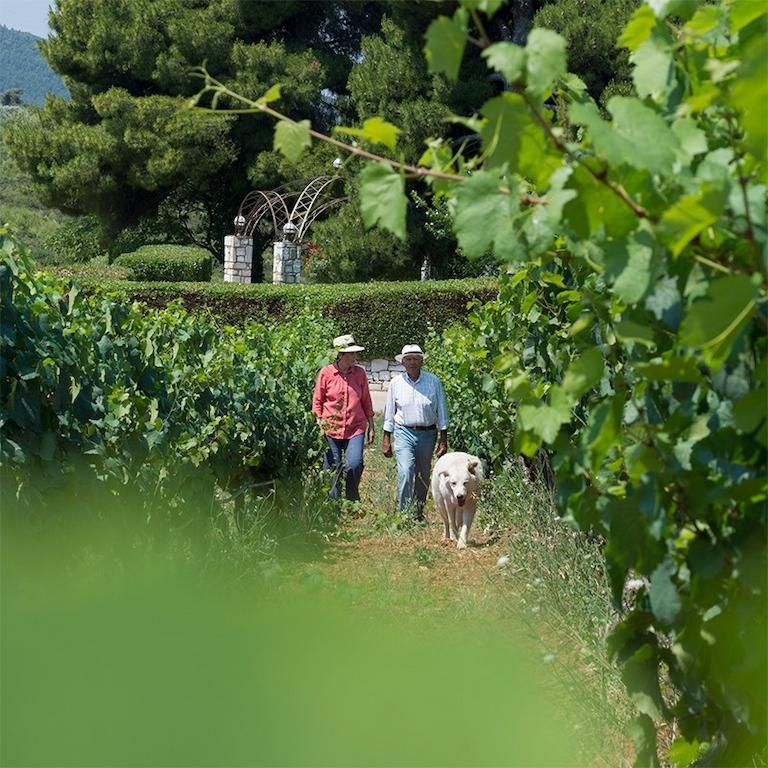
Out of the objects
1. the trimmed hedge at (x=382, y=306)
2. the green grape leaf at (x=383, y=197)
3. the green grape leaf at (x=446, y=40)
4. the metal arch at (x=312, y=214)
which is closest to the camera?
the green grape leaf at (x=446, y=40)

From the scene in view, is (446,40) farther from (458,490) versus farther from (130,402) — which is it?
(458,490)

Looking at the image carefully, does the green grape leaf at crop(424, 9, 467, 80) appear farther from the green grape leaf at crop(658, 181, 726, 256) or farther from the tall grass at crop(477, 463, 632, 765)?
the tall grass at crop(477, 463, 632, 765)

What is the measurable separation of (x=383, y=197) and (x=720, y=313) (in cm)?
55

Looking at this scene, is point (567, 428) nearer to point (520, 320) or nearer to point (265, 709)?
point (520, 320)

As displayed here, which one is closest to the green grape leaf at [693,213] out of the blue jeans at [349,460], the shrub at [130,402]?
the shrub at [130,402]

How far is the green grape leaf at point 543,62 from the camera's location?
5.00ft

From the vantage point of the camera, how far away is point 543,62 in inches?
60.2

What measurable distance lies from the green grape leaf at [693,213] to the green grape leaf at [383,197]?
0.41 metres

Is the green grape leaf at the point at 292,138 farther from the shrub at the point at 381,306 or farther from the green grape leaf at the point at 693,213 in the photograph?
the shrub at the point at 381,306

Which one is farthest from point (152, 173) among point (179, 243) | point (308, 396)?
point (308, 396)

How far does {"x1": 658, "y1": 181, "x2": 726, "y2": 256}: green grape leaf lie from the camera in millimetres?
1455

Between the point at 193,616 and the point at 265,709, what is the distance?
0.16 m

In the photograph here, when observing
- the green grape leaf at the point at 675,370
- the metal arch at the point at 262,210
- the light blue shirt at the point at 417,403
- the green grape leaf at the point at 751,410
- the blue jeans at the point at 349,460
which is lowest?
the blue jeans at the point at 349,460

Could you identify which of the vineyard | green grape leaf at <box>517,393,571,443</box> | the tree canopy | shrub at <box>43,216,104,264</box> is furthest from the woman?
shrub at <box>43,216,104,264</box>
